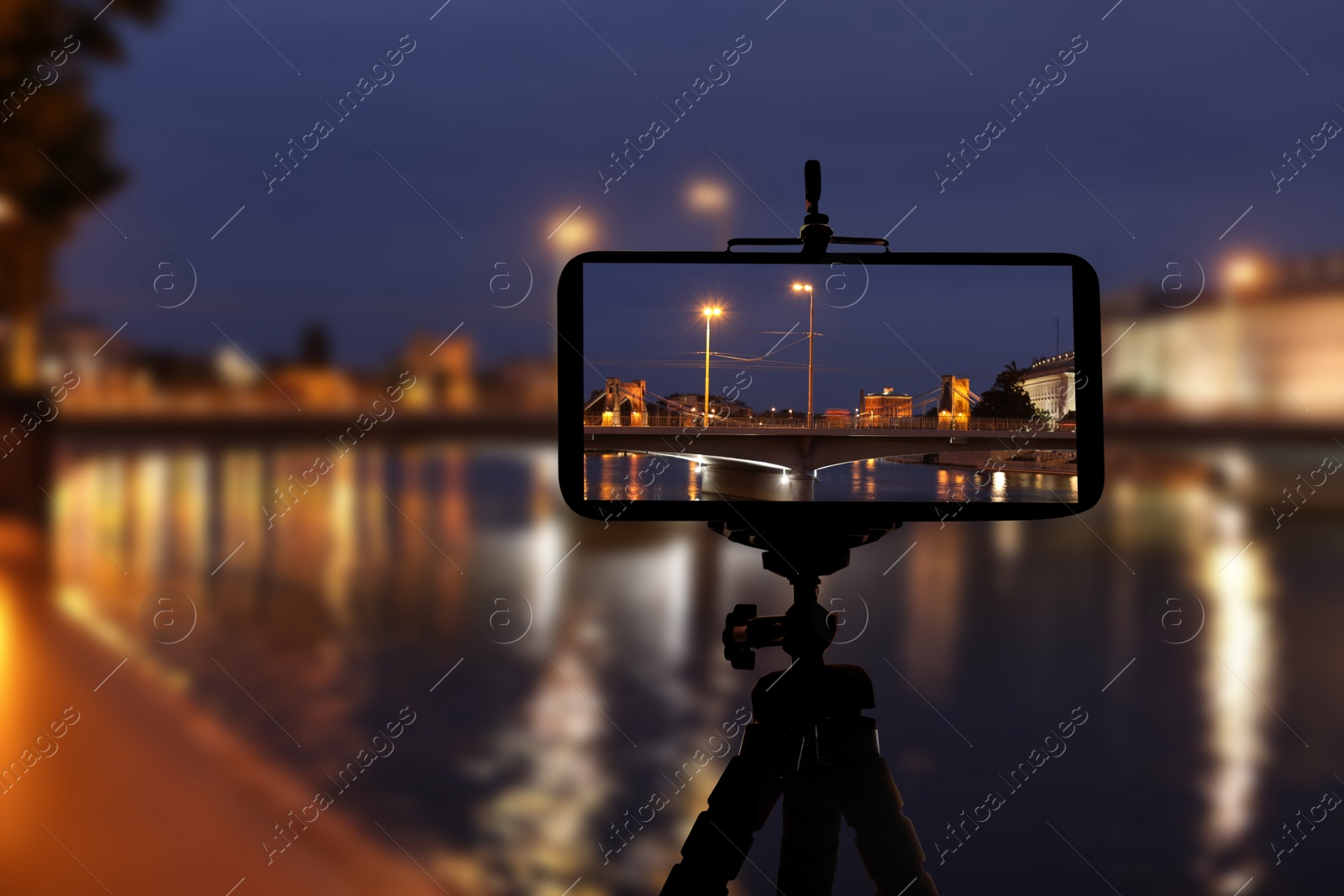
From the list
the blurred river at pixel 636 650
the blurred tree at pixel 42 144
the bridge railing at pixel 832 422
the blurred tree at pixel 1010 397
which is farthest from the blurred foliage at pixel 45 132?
the blurred tree at pixel 1010 397

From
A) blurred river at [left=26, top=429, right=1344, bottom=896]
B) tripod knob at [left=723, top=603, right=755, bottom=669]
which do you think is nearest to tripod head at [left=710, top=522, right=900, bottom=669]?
tripod knob at [left=723, top=603, right=755, bottom=669]

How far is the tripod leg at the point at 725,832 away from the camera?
2.28 ft

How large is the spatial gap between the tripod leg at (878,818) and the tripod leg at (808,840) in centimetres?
3

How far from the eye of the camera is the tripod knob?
2.28 ft

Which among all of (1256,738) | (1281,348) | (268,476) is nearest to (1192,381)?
(1281,348)

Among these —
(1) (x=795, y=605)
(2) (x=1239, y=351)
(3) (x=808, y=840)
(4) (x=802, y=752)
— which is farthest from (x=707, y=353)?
(2) (x=1239, y=351)

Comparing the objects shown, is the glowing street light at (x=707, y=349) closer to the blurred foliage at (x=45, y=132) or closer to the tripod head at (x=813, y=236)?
the tripod head at (x=813, y=236)

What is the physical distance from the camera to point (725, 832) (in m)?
0.70

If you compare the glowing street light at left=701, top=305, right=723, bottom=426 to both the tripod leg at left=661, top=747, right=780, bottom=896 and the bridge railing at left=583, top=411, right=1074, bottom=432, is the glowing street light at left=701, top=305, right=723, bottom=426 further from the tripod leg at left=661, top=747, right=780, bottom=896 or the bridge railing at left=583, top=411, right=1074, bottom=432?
the tripod leg at left=661, top=747, right=780, bottom=896

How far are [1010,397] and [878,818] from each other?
0.42m

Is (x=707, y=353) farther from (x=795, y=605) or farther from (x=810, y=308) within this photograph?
(x=795, y=605)

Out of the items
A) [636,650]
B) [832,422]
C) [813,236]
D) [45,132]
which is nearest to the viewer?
[813,236]

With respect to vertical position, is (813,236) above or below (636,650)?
above

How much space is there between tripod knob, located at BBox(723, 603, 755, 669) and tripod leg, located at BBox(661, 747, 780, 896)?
9cm
